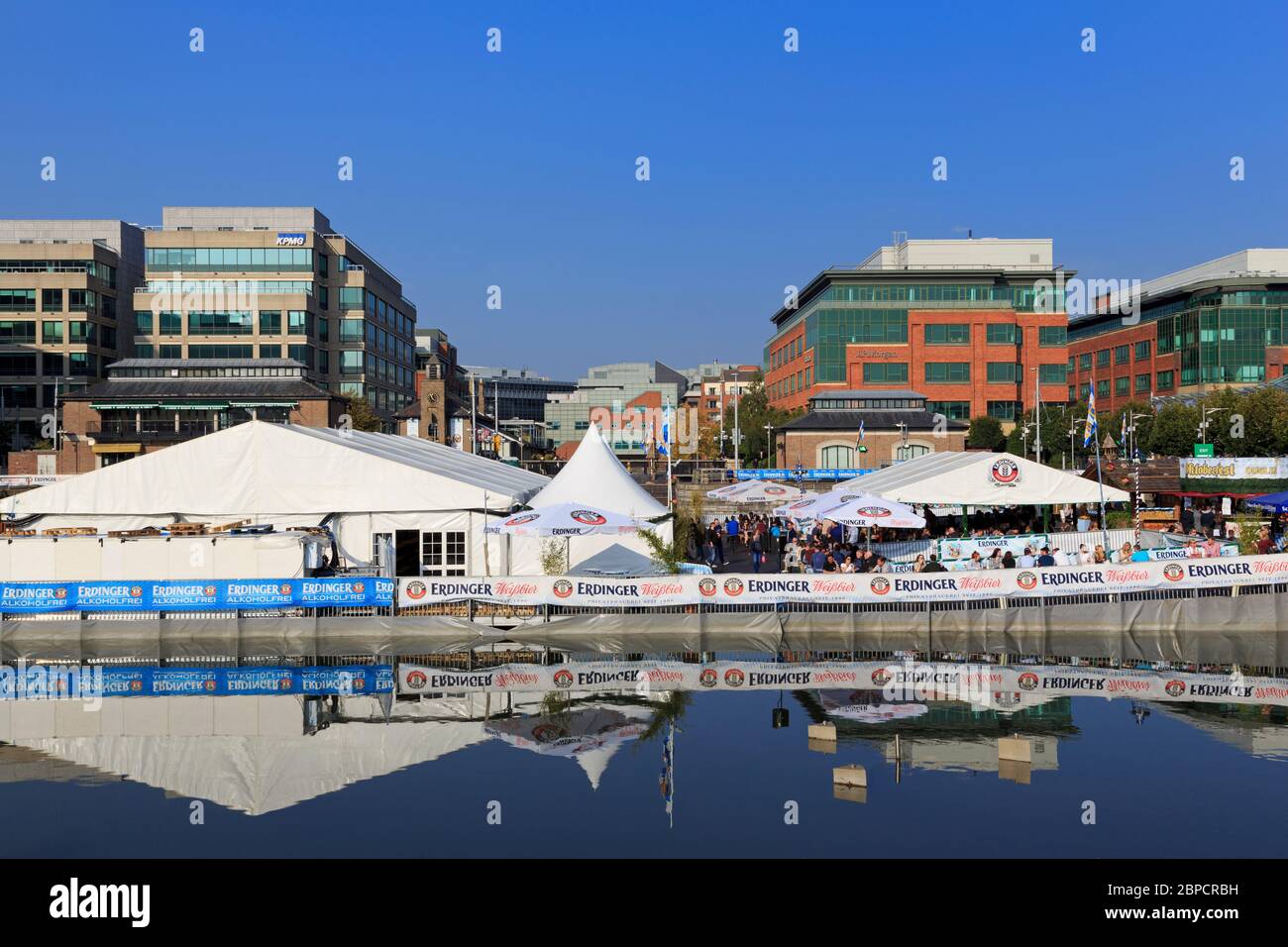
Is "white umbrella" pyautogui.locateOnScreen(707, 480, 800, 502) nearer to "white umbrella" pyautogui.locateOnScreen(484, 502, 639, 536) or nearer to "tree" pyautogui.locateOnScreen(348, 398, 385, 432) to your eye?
"white umbrella" pyautogui.locateOnScreen(484, 502, 639, 536)

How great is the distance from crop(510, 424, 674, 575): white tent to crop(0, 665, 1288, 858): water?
10048 mm

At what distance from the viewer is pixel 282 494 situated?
32.2 m

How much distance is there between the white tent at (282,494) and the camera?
31.9 metres

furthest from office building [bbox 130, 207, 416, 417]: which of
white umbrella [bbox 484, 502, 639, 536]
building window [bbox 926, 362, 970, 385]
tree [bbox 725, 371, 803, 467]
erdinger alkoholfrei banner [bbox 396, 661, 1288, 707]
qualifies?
erdinger alkoholfrei banner [bbox 396, 661, 1288, 707]

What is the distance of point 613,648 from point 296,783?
37.5ft

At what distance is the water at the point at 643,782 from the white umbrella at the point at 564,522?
6.92 metres

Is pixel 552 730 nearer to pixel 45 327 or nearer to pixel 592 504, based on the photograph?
pixel 592 504

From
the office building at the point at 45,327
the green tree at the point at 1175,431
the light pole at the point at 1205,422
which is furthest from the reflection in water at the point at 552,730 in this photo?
the office building at the point at 45,327

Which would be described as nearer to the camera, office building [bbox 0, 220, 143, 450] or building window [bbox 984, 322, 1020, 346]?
office building [bbox 0, 220, 143, 450]

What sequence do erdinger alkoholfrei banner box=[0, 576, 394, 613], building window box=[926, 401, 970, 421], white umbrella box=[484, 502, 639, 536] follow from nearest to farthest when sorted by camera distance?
erdinger alkoholfrei banner box=[0, 576, 394, 613] → white umbrella box=[484, 502, 639, 536] → building window box=[926, 401, 970, 421]

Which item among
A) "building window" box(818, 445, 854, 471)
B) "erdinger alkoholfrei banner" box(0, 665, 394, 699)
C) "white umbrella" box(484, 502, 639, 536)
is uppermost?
"building window" box(818, 445, 854, 471)

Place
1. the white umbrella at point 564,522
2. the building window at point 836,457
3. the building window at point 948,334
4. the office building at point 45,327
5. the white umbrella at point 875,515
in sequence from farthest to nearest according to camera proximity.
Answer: the building window at point 948,334
the office building at point 45,327
the building window at point 836,457
the white umbrella at point 875,515
the white umbrella at point 564,522

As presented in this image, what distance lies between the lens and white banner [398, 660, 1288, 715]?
2211cm

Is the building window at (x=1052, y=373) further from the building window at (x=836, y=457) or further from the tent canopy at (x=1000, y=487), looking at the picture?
the tent canopy at (x=1000, y=487)
